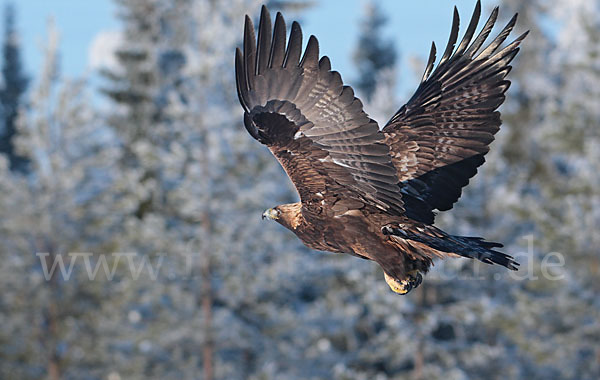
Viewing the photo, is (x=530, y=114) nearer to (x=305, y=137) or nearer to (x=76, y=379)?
(x=76, y=379)

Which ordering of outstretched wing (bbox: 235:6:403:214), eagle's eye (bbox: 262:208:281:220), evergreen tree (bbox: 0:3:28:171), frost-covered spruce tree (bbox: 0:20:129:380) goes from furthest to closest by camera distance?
evergreen tree (bbox: 0:3:28:171) → frost-covered spruce tree (bbox: 0:20:129:380) → eagle's eye (bbox: 262:208:281:220) → outstretched wing (bbox: 235:6:403:214)

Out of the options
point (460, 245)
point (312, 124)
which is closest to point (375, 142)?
point (312, 124)

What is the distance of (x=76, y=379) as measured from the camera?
16.7 meters

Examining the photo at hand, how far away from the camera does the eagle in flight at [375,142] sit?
4.85 meters

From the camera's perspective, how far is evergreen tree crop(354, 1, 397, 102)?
35.3 m

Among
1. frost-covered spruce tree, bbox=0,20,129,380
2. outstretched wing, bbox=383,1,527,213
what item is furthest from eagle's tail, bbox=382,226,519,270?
frost-covered spruce tree, bbox=0,20,129,380

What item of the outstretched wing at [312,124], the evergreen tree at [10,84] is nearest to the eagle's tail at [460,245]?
the outstretched wing at [312,124]

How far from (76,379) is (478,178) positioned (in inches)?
401

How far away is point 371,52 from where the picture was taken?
35688mm

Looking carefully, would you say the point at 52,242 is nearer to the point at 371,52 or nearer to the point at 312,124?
the point at 312,124

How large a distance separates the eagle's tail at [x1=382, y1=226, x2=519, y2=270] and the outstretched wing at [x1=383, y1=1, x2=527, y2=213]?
2.49 feet

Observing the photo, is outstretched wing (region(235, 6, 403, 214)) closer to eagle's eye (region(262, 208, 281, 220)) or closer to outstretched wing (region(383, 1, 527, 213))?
eagle's eye (region(262, 208, 281, 220))

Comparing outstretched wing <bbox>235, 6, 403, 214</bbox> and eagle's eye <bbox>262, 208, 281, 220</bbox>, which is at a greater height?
outstretched wing <bbox>235, 6, 403, 214</bbox>

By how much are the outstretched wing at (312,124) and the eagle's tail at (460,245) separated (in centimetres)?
20
